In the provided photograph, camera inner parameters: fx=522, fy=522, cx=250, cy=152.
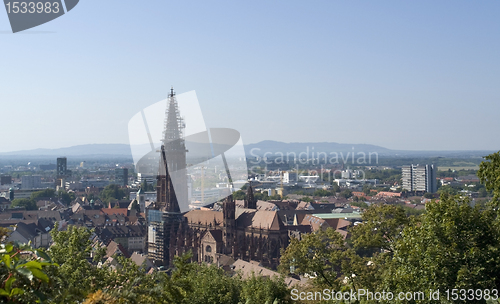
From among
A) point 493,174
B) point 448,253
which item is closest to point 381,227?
point 493,174

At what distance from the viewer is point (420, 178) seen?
174 m

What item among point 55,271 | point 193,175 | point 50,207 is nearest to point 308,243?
point 55,271

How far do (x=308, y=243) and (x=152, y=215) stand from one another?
45450 mm

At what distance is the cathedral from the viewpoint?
5519cm

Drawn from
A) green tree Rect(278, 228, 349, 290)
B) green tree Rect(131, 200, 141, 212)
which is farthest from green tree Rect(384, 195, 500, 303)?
green tree Rect(131, 200, 141, 212)

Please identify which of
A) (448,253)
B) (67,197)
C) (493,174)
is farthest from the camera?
(67,197)

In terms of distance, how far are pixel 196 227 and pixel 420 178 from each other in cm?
12821

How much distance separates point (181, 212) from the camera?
60906mm

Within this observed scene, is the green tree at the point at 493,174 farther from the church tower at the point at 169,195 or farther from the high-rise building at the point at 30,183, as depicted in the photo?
the high-rise building at the point at 30,183

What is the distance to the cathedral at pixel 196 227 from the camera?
181 feet

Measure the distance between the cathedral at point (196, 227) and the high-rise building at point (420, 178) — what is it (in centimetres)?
11602

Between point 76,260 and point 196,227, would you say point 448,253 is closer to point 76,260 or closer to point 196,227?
point 76,260

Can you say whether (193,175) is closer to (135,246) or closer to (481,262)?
(135,246)

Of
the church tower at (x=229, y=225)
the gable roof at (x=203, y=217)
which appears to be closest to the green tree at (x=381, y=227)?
the church tower at (x=229, y=225)
